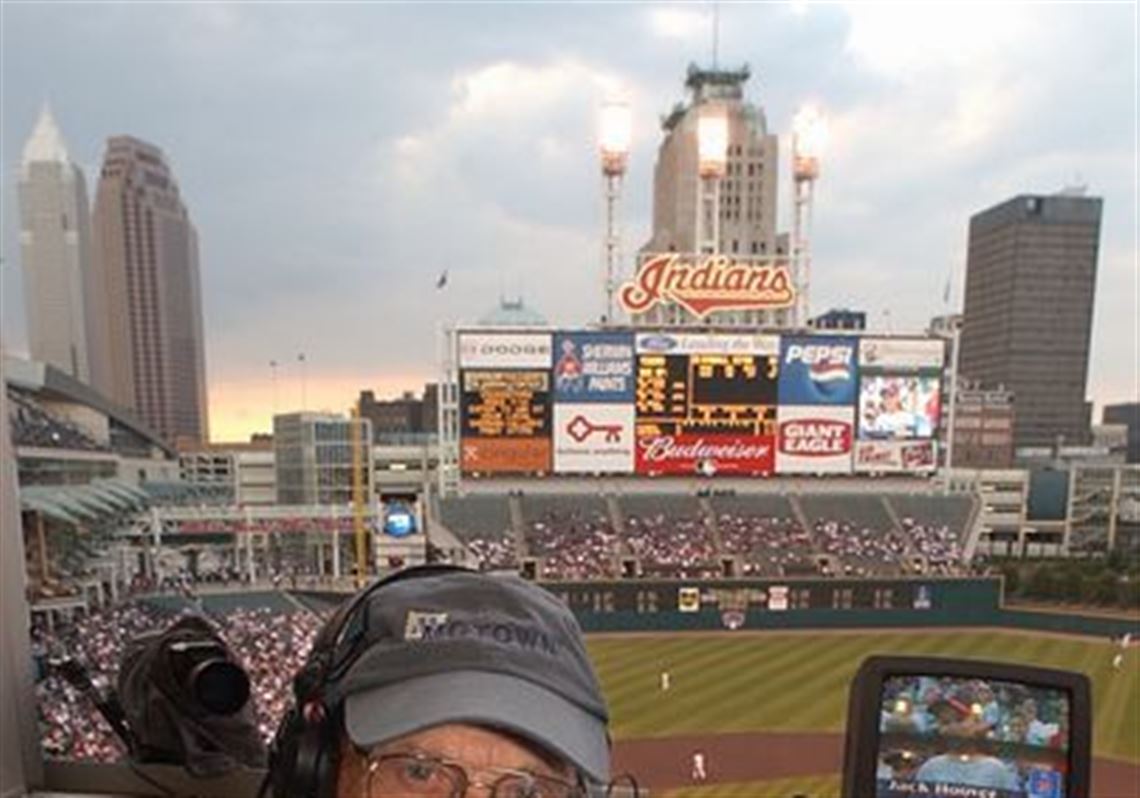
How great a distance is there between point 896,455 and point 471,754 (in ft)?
35.8

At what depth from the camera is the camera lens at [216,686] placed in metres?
0.87

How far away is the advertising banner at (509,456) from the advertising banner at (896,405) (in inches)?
162

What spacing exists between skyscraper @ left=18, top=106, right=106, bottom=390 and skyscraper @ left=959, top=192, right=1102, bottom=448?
96.3 inches

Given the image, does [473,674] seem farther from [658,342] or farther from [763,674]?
[658,342]

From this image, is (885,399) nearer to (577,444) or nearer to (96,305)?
(577,444)

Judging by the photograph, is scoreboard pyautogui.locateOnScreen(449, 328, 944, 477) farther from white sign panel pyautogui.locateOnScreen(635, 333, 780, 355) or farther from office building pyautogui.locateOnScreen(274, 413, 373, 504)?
office building pyautogui.locateOnScreen(274, 413, 373, 504)

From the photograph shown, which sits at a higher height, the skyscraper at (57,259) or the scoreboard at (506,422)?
the skyscraper at (57,259)

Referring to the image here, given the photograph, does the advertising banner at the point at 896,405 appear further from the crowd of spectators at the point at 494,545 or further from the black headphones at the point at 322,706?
the black headphones at the point at 322,706

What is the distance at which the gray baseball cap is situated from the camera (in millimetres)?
447

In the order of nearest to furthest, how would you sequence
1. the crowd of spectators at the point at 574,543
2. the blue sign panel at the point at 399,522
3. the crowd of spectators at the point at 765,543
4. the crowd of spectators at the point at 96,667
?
the crowd of spectators at the point at 96,667
the blue sign panel at the point at 399,522
the crowd of spectators at the point at 574,543
the crowd of spectators at the point at 765,543

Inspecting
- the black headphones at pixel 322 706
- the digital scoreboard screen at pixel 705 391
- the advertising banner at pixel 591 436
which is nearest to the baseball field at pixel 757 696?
the advertising banner at pixel 591 436

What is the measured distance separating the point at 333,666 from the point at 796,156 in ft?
33.6

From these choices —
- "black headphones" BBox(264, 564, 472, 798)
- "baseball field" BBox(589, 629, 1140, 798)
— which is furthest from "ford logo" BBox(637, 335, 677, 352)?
"black headphones" BBox(264, 564, 472, 798)

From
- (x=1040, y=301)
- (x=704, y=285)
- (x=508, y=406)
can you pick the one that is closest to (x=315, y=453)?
(x=1040, y=301)
